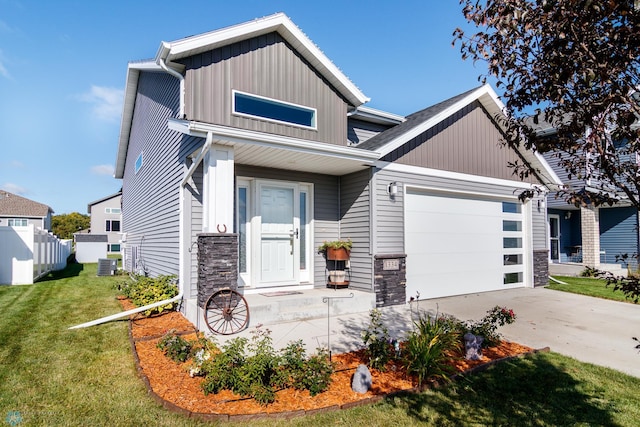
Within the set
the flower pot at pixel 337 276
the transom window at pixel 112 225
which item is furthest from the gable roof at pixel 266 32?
the transom window at pixel 112 225

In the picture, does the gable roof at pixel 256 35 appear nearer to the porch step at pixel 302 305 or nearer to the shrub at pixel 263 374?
the porch step at pixel 302 305

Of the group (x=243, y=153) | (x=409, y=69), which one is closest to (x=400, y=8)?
(x=409, y=69)

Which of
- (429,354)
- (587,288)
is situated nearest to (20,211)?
(429,354)

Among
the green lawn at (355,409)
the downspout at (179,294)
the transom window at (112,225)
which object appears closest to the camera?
the green lawn at (355,409)

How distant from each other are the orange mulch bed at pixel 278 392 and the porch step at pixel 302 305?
1.63 meters

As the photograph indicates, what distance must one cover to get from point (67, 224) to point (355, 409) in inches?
2056

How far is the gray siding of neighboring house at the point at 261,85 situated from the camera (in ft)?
21.8

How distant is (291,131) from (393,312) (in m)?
4.23

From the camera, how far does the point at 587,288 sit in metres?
9.71

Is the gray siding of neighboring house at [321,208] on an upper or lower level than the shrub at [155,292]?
upper

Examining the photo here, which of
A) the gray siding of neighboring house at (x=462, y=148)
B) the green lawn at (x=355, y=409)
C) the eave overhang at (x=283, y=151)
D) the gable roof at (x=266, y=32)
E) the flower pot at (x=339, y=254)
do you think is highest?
the gable roof at (x=266, y=32)

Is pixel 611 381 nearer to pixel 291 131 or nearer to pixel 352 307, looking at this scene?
pixel 352 307

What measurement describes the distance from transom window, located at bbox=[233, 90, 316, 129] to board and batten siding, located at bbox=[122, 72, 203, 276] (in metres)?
1.23

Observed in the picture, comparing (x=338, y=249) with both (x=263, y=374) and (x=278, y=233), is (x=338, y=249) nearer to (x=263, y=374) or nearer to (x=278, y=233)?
(x=278, y=233)
